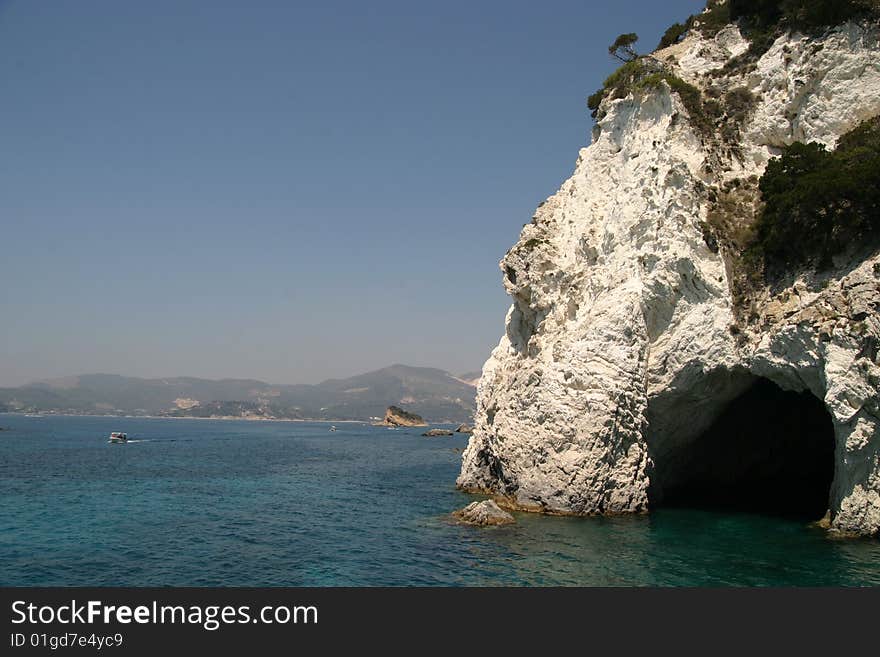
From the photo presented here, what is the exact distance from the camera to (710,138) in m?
33.6

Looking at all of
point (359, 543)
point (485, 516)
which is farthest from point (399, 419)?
point (359, 543)

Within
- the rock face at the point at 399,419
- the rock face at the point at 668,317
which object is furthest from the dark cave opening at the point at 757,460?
the rock face at the point at 399,419

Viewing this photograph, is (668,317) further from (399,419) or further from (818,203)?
(399,419)

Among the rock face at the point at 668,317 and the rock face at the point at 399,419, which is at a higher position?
the rock face at the point at 668,317

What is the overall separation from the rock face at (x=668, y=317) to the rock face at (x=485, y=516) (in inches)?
131

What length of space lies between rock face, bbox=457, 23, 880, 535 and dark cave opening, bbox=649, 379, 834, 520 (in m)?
0.90

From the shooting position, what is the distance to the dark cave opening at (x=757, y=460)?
3509 cm

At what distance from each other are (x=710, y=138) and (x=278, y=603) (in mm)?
31699

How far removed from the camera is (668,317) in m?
31.2

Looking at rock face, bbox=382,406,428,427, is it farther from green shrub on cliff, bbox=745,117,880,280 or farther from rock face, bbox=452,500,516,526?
green shrub on cliff, bbox=745,117,880,280

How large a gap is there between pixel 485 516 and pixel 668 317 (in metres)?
13.1

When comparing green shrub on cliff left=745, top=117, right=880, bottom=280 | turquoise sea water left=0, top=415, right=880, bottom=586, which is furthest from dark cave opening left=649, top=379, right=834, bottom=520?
green shrub on cliff left=745, top=117, right=880, bottom=280

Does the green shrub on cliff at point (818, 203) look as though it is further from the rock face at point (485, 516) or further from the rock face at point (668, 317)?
the rock face at point (485, 516)

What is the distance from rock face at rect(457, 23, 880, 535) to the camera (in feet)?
89.7
